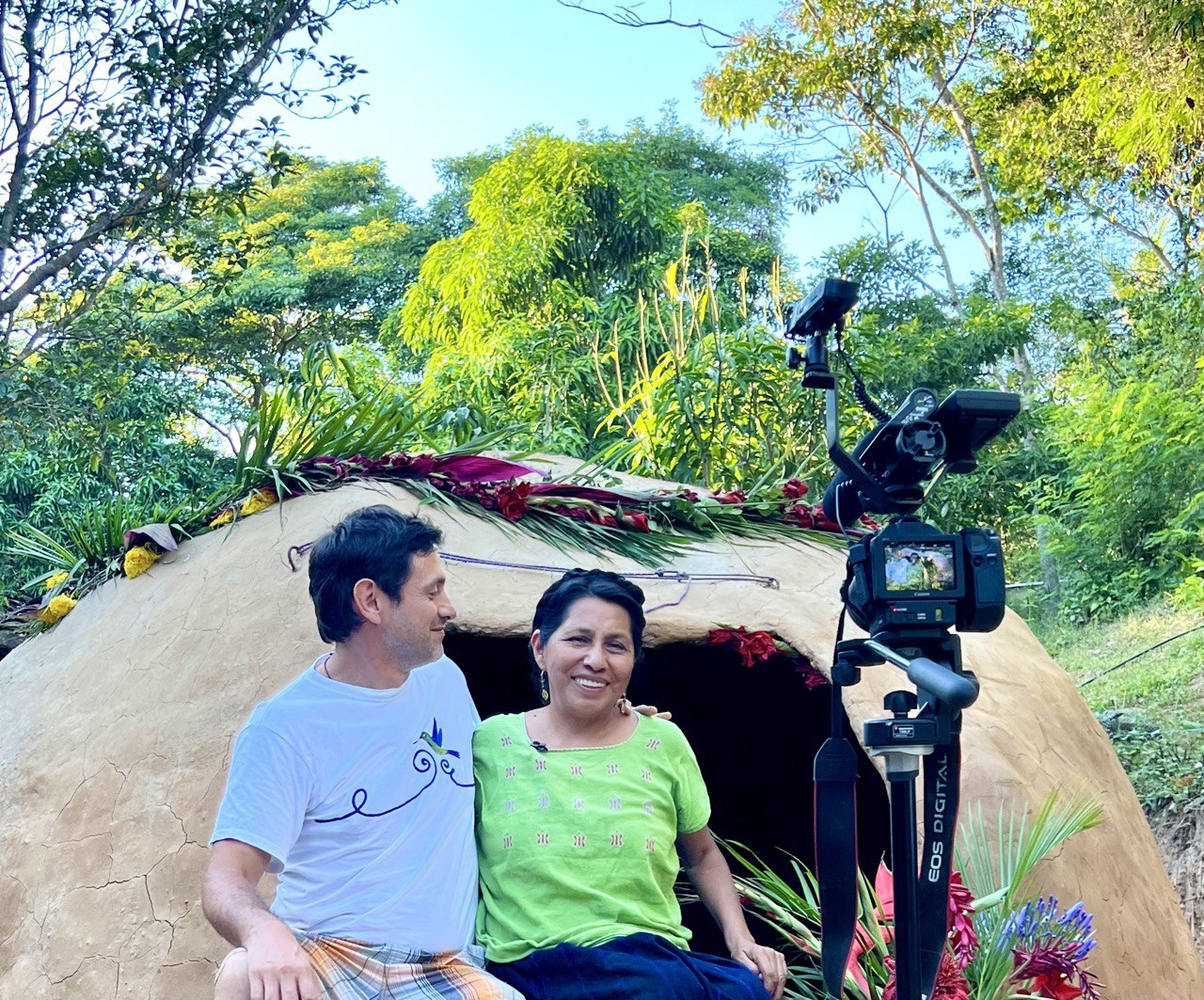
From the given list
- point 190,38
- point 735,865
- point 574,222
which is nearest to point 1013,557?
point 574,222

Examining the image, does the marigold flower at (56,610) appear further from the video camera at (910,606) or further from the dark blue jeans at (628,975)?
the video camera at (910,606)

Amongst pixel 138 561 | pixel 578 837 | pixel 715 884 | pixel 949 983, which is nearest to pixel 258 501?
pixel 138 561

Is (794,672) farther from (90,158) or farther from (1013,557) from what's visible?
(1013,557)

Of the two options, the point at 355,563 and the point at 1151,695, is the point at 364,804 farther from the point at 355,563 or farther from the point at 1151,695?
the point at 1151,695

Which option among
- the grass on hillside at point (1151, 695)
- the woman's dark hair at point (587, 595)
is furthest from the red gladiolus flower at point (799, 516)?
the grass on hillside at point (1151, 695)

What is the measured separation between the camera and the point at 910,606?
228 cm

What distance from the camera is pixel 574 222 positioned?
12.7 meters

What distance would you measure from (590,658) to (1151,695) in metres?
5.92

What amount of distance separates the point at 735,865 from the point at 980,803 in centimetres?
145

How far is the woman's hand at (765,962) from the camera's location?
2479 millimetres

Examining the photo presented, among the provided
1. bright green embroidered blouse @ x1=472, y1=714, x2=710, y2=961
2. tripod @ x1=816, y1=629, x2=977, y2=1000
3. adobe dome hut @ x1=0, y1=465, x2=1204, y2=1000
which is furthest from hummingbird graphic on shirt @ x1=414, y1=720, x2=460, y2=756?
adobe dome hut @ x1=0, y1=465, x2=1204, y2=1000

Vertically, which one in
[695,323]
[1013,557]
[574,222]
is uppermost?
[574,222]

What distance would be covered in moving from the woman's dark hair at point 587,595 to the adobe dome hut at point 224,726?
82cm

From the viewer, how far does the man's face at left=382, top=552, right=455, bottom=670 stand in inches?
102
